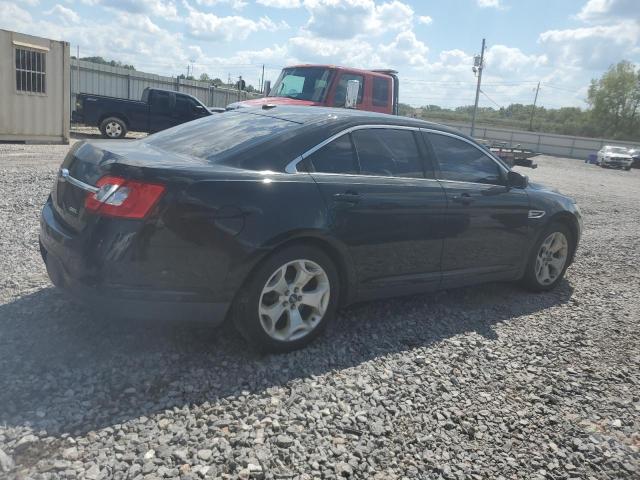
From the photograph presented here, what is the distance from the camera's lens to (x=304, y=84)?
11.6 meters

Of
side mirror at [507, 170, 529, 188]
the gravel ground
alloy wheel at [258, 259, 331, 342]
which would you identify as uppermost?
side mirror at [507, 170, 529, 188]

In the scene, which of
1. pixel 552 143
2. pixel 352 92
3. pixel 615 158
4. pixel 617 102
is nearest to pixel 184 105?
pixel 352 92

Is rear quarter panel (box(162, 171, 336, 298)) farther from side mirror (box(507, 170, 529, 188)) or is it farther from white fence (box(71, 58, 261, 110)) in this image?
white fence (box(71, 58, 261, 110))

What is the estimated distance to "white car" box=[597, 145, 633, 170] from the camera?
1400 inches

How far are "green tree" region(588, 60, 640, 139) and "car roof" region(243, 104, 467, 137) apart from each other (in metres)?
73.2

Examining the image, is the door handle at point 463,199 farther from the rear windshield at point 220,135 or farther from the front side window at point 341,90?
the front side window at point 341,90

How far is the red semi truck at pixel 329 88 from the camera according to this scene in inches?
443

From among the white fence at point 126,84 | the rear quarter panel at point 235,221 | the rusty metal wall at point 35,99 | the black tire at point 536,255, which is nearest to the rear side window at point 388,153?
the rear quarter panel at point 235,221

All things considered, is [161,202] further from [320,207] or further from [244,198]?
[320,207]

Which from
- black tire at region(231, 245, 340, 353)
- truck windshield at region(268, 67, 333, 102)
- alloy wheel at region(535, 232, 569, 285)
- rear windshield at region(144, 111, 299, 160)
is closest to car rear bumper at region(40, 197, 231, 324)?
black tire at region(231, 245, 340, 353)

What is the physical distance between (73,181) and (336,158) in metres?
1.69

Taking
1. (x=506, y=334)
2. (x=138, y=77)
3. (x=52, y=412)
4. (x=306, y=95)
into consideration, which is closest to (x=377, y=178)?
(x=506, y=334)

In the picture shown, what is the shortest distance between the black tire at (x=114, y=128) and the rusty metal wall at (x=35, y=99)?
2.30 m

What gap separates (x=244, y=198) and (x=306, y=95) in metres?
8.56
